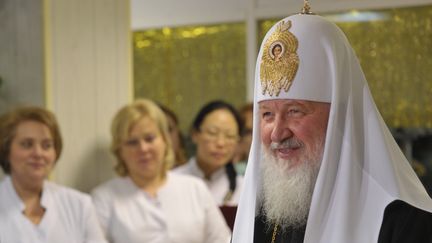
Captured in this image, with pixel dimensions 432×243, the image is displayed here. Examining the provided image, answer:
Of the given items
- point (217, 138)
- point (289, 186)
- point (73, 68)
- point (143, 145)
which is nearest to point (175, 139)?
point (217, 138)

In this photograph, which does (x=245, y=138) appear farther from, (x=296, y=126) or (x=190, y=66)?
(x=296, y=126)

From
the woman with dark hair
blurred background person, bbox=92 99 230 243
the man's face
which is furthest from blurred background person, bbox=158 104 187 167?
the man's face

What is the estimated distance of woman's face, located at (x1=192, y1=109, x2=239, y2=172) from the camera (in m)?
4.34

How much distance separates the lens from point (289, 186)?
207 centimetres

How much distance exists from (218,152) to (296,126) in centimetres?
239

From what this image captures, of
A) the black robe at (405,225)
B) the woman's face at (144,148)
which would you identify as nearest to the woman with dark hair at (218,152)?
the woman's face at (144,148)

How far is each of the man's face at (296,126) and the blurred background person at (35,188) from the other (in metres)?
1.62

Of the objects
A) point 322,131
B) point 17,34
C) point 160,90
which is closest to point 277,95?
point 322,131

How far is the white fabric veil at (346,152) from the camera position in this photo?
1.86 m

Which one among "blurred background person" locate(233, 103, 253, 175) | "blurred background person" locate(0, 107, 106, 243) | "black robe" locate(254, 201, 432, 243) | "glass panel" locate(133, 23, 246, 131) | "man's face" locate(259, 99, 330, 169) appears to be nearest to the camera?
"black robe" locate(254, 201, 432, 243)

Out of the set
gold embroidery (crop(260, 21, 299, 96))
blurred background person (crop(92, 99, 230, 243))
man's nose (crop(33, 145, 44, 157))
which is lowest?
blurred background person (crop(92, 99, 230, 243))

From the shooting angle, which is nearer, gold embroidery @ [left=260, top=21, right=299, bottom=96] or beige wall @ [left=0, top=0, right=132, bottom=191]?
gold embroidery @ [left=260, top=21, right=299, bottom=96]

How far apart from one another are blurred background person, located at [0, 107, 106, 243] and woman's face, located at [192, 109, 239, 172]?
112 cm

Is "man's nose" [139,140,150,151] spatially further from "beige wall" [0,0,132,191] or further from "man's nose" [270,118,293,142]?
"man's nose" [270,118,293,142]
